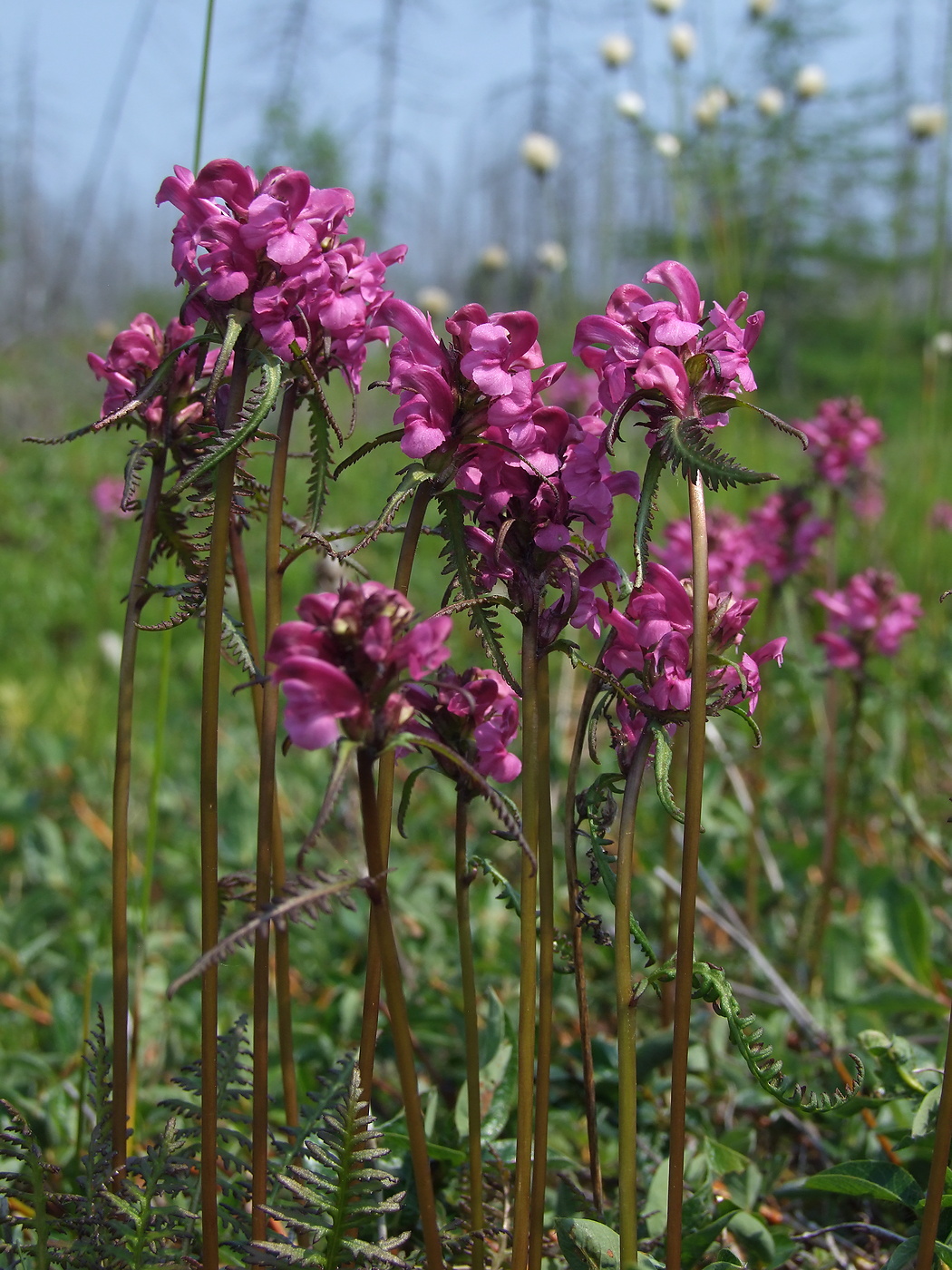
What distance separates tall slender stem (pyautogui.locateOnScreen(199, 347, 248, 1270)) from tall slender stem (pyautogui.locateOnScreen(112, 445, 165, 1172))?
157 millimetres

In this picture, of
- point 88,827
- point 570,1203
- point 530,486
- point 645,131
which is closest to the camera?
point 530,486

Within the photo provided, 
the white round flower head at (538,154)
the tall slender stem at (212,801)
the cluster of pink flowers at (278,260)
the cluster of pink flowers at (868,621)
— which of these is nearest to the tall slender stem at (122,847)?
the tall slender stem at (212,801)

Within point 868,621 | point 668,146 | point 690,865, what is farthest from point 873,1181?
point 668,146

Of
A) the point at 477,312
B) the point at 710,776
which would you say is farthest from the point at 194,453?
the point at 710,776

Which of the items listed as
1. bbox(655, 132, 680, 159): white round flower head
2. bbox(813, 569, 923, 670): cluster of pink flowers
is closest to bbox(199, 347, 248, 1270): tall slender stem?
bbox(813, 569, 923, 670): cluster of pink flowers

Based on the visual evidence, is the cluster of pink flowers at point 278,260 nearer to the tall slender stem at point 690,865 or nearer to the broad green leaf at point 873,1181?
the tall slender stem at point 690,865

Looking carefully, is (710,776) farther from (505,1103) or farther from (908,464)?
(908,464)

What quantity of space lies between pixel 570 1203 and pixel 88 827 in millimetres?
2267

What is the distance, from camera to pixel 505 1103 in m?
1.69

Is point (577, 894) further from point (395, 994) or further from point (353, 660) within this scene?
point (353, 660)

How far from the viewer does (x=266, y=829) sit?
3.82 ft

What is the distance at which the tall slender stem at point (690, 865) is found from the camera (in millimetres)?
1065

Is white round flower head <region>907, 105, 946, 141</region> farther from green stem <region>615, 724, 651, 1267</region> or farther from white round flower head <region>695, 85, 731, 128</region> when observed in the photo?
green stem <region>615, 724, 651, 1267</region>

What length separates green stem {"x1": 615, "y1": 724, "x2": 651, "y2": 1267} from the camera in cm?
110
